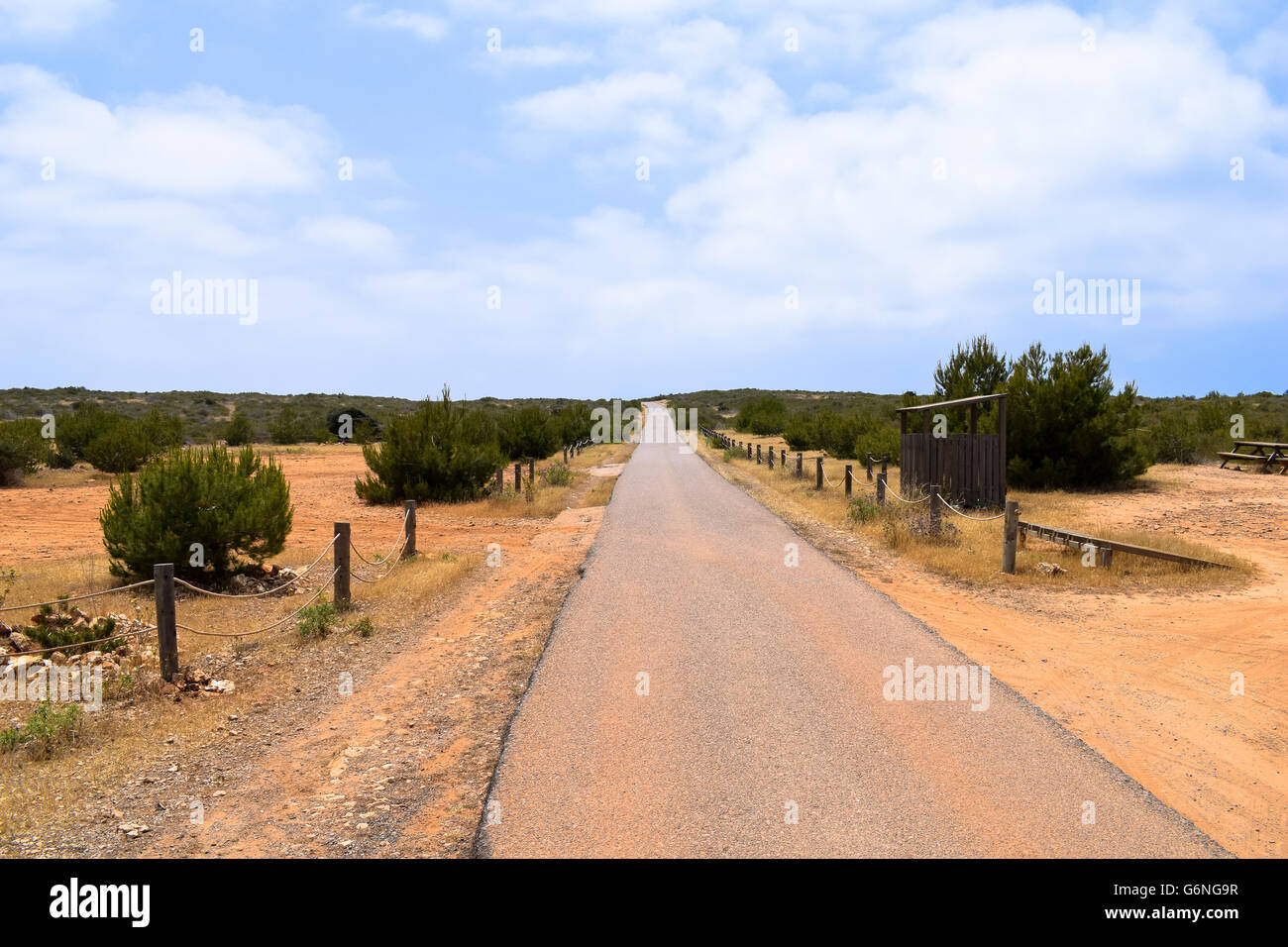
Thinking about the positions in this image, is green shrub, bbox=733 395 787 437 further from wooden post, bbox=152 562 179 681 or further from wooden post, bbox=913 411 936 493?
wooden post, bbox=152 562 179 681

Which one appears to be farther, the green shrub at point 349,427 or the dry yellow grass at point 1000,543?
A: the green shrub at point 349,427

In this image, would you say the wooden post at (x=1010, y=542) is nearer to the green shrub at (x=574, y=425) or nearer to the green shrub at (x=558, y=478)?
the green shrub at (x=558, y=478)

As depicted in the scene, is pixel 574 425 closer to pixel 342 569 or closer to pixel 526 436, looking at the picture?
pixel 526 436

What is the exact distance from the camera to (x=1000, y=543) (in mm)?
13781

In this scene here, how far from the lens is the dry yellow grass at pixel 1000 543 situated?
439 inches

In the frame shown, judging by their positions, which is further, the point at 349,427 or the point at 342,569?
the point at 349,427

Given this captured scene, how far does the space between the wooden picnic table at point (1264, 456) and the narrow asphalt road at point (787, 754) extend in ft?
76.8

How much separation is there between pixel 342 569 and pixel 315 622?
1.20 m

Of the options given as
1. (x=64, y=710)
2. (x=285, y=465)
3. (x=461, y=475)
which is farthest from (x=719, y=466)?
(x=64, y=710)

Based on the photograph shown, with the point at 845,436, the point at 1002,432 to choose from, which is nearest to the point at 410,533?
the point at 1002,432

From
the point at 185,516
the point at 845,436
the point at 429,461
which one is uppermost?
the point at 845,436

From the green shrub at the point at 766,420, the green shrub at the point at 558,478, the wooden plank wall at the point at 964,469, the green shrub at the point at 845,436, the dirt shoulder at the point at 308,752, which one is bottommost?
the dirt shoulder at the point at 308,752

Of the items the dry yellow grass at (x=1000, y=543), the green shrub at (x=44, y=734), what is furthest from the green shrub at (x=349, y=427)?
the green shrub at (x=44, y=734)
